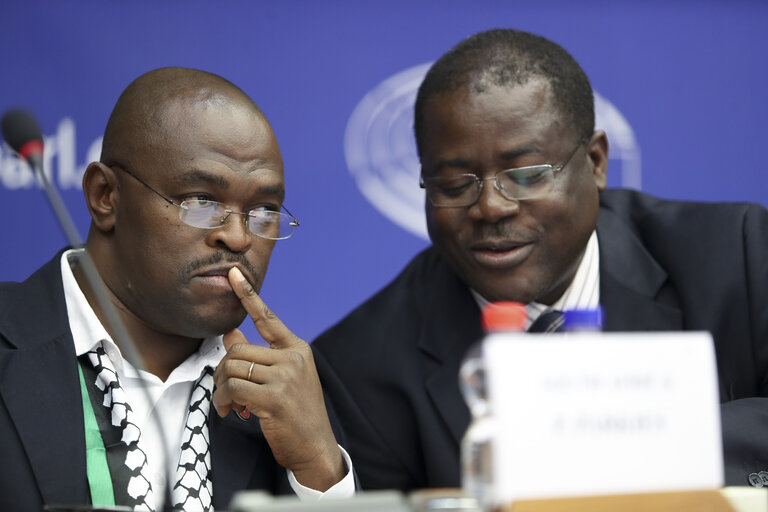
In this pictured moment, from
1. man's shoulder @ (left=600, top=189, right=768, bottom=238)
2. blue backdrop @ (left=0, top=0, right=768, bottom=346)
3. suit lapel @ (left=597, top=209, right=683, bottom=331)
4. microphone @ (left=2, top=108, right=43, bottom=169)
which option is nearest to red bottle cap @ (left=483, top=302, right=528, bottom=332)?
microphone @ (left=2, top=108, right=43, bottom=169)

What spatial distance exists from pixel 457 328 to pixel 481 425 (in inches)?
54.0

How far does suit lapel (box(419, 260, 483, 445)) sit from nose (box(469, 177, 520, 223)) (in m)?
0.35

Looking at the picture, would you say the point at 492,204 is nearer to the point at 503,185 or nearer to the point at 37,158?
the point at 503,185

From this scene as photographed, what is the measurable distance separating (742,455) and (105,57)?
1.93 m

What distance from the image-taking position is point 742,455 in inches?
69.1

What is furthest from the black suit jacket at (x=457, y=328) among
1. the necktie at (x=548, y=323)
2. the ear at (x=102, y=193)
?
the ear at (x=102, y=193)

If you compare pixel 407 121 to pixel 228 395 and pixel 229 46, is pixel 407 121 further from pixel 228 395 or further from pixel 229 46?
pixel 228 395

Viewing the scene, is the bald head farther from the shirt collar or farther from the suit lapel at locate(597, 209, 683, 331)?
the suit lapel at locate(597, 209, 683, 331)

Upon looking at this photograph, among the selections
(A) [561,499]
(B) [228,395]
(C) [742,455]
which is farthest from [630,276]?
(A) [561,499]

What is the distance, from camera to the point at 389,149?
2.68 meters

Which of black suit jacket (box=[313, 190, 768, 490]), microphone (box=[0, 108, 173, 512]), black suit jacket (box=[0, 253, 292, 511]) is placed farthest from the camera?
black suit jacket (box=[313, 190, 768, 490])

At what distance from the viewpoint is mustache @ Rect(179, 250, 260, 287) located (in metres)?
1.90

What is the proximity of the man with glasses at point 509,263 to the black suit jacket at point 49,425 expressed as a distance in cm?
40

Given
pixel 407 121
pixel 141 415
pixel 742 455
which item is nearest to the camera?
pixel 742 455
